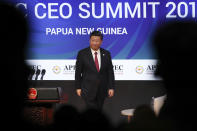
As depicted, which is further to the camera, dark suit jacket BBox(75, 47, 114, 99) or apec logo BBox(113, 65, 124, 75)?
apec logo BBox(113, 65, 124, 75)

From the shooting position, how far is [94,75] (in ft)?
16.5

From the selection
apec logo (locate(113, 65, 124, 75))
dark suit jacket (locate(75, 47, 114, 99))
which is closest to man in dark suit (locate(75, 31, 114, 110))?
dark suit jacket (locate(75, 47, 114, 99))

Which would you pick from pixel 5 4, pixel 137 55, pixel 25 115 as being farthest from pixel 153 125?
pixel 137 55

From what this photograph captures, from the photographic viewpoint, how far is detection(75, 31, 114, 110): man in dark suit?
5031 millimetres

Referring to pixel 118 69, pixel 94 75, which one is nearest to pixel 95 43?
pixel 94 75

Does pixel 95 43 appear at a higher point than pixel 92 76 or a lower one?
higher

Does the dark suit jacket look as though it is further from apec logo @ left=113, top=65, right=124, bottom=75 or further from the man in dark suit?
apec logo @ left=113, top=65, right=124, bottom=75

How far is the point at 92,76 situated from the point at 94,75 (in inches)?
1.1

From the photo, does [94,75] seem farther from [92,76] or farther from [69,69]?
[69,69]

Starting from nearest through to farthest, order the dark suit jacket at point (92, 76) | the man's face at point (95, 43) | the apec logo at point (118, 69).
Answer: the dark suit jacket at point (92, 76) < the man's face at point (95, 43) < the apec logo at point (118, 69)

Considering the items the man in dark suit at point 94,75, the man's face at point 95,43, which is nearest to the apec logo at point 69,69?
the man in dark suit at point 94,75

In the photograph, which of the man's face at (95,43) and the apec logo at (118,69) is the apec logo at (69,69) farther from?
the man's face at (95,43)

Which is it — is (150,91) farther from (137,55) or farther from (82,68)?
(82,68)

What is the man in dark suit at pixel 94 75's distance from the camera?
5031 millimetres
